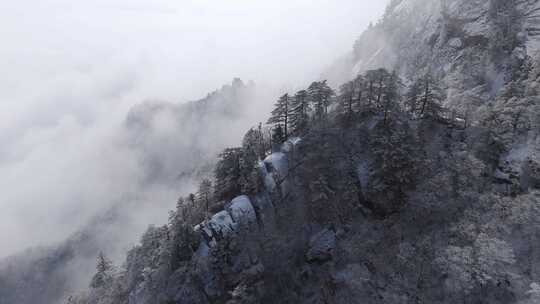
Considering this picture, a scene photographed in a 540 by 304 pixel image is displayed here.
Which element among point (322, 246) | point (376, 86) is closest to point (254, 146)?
point (322, 246)

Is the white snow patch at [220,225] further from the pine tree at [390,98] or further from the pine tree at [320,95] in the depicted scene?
the pine tree at [390,98]

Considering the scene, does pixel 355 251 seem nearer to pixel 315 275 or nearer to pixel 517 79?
pixel 315 275

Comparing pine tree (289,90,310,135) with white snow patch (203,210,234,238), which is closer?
white snow patch (203,210,234,238)

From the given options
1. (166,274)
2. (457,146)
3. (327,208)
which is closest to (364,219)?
(327,208)

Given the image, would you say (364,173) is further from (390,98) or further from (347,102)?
(347,102)

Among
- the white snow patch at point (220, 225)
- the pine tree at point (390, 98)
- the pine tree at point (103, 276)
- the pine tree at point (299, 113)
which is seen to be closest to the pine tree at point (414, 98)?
the pine tree at point (390, 98)

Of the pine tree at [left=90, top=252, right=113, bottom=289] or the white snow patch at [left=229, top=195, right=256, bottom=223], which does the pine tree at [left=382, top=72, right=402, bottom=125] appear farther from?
the pine tree at [left=90, top=252, right=113, bottom=289]

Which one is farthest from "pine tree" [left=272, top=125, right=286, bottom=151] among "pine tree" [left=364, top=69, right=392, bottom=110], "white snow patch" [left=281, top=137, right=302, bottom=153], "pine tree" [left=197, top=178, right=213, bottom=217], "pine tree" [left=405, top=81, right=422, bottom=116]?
"pine tree" [left=405, top=81, right=422, bottom=116]
